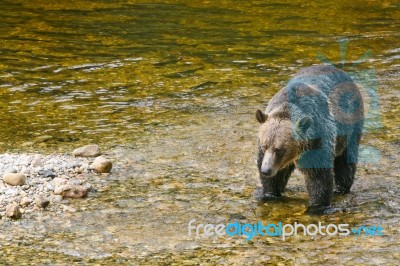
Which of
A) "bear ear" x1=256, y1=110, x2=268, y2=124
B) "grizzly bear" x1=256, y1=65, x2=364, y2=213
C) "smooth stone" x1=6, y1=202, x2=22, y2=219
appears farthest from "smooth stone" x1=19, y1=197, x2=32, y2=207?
"bear ear" x1=256, y1=110, x2=268, y2=124

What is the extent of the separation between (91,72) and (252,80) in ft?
9.17

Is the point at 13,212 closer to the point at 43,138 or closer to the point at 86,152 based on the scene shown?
the point at 86,152

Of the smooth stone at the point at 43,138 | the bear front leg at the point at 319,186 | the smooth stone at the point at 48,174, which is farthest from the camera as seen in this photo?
the smooth stone at the point at 43,138

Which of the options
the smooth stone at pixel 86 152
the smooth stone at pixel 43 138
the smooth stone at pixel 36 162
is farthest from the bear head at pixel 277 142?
the smooth stone at pixel 43 138

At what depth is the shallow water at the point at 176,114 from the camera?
6859 mm

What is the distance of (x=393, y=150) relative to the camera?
9352mm

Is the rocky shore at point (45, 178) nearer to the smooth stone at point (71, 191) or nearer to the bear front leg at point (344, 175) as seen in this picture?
the smooth stone at point (71, 191)

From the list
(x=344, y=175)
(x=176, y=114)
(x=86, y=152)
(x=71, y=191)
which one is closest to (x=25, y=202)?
(x=71, y=191)

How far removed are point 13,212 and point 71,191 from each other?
0.74 metres

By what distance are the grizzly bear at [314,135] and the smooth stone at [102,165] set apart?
Answer: 1850 mm

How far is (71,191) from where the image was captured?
7914 millimetres

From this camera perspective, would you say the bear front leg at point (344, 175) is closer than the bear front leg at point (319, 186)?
No

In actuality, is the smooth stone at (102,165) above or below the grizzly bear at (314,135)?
below

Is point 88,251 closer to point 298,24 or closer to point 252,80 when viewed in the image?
point 252,80
